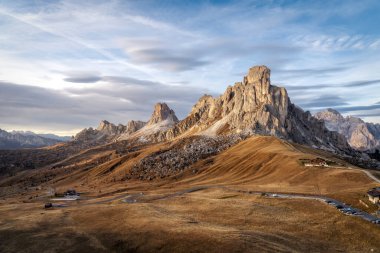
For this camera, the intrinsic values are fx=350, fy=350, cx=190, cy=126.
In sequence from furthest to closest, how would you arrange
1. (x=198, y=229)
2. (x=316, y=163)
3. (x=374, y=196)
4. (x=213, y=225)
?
(x=316, y=163) → (x=374, y=196) → (x=213, y=225) → (x=198, y=229)

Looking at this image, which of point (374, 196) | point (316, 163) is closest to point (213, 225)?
point (374, 196)

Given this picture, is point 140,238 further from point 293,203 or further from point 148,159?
point 148,159

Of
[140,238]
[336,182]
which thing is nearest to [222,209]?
[140,238]

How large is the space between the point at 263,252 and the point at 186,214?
3041cm

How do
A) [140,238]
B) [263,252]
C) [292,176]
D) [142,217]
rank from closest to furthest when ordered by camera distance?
[263,252] < [140,238] < [142,217] < [292,176]

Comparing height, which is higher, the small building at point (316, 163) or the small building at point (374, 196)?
the small building at point (316, 163)

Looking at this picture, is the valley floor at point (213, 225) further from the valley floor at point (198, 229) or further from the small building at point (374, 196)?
the small building at point (374, 196)

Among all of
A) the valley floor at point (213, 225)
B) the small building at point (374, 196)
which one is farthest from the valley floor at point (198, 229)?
the small building at point (374, 196)

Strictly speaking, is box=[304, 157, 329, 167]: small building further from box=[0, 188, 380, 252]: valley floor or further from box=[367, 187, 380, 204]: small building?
box=[367, 187, 380, 204]: small building

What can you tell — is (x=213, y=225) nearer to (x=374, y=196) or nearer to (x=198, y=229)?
(x=198, y=229)

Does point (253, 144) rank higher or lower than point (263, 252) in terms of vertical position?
higher

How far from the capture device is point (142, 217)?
6812 cm

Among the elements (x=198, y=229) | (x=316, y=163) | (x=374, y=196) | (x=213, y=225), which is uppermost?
(x=316, y=163)

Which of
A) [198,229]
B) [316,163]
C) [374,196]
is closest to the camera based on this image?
[198,229]
